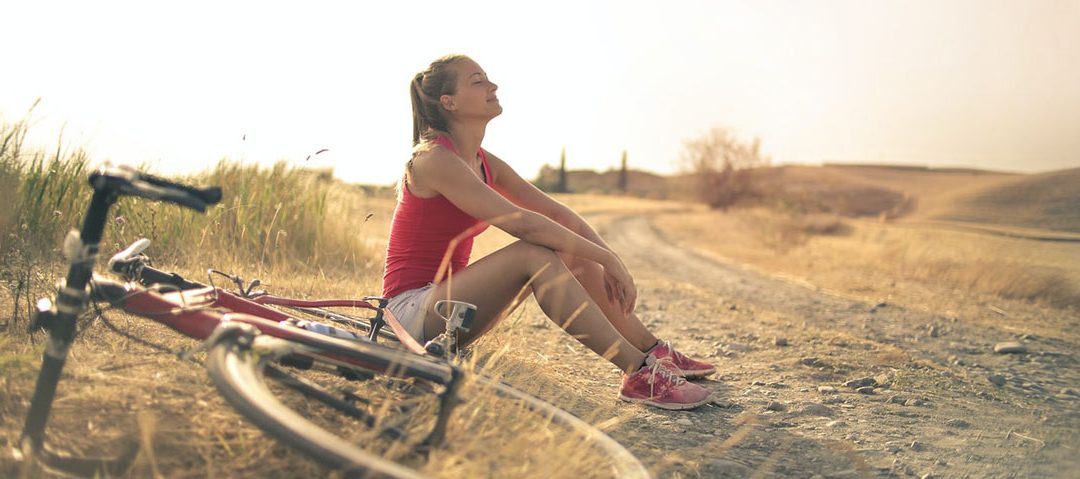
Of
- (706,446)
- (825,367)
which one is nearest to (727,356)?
(825,367)

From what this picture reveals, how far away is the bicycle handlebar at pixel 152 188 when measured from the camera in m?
2.00

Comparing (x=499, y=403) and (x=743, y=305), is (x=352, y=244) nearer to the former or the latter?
(x=743, y=305)

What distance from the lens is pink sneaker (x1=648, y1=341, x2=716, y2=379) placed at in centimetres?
372

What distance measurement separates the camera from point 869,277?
35.4 feet

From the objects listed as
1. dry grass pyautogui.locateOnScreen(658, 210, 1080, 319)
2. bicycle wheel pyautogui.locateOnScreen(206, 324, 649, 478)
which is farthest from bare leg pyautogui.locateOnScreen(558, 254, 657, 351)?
dry grass pyautogui.locateOnScreen(658, 210, 1080, 319)

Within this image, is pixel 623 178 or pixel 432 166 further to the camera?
pixel 623 178

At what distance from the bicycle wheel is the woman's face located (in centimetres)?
135

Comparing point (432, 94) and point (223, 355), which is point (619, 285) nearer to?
point (432, 94)

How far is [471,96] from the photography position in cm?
348

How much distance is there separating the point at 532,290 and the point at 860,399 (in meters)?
1.88

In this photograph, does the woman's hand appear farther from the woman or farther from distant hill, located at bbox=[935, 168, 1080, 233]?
distant hill, located at bbox=[935, 168, 1080, 233]

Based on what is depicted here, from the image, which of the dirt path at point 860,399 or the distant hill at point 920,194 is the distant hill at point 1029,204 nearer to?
the distant hill at point 920,194

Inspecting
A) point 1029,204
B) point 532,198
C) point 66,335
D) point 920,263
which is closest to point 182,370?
point 66,335

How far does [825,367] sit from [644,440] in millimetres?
2061
